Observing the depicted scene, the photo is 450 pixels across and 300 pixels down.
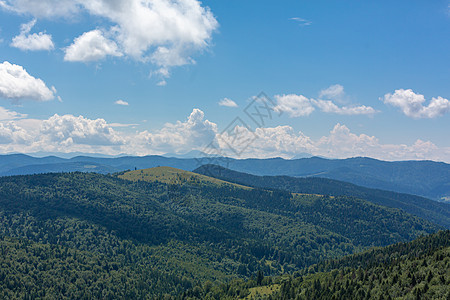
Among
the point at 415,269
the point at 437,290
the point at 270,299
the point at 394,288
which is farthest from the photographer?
the point at 270,299

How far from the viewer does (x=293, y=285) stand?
177 m

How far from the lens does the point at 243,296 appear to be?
18850 cm

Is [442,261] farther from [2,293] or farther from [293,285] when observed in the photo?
[2,293]

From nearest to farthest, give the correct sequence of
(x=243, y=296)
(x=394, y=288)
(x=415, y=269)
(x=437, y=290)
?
(x=437, y=290), (x=394, y=288), (x=415, y=269), (x=243, y=296)

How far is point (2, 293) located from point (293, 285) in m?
194

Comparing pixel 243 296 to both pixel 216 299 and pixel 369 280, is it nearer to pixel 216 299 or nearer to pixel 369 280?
pixel 216 299

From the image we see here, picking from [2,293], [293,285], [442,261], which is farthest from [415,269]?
[2,293]

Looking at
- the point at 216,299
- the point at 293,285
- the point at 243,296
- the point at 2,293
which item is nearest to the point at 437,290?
the point at 293,285

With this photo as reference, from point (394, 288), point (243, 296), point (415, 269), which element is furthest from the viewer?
point (243, 296)

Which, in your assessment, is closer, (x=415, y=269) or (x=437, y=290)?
(x=437, y=290)

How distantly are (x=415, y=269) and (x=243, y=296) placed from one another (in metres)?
106

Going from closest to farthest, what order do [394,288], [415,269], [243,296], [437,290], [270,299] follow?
[437,290], [394,288], [415,269], [270,299], [243,296]

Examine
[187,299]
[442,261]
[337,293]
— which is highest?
[442,261]

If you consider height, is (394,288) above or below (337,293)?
above
